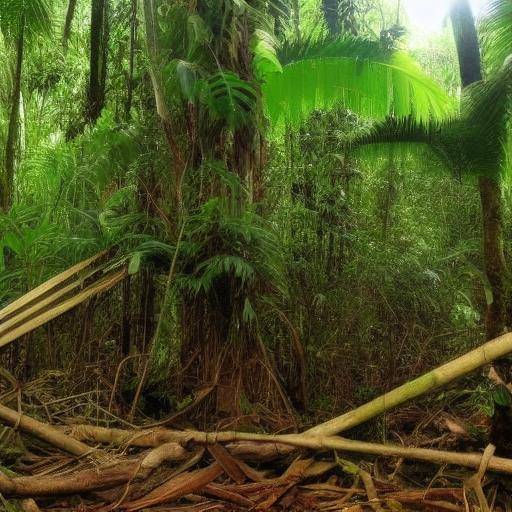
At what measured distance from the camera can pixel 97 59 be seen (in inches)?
203

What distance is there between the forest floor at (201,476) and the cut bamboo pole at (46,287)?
1.57ft

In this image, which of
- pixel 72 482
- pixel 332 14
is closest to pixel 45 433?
pixel 72 482

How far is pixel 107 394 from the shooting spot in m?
3.68

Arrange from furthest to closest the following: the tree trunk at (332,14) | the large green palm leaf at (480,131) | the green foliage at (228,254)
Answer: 1. the tree trunk at (332,14)
2. the large green palm leaf at (480,131)
3. the green foliage at (228,254)

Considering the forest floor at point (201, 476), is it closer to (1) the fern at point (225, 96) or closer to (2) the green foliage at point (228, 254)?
(2) the green foliage at point (228, 254)

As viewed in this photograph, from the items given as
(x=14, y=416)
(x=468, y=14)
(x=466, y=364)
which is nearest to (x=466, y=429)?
(x=466, y=364)

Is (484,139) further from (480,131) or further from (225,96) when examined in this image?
(225,96)

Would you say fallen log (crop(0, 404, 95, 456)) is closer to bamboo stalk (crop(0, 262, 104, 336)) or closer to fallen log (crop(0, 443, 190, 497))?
fallen log (crop(0, 443, 190, 497))

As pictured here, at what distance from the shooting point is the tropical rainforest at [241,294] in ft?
9.19

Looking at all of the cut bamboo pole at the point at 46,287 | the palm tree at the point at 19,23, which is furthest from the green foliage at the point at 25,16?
the cut bamboo pole at the point at 46,287

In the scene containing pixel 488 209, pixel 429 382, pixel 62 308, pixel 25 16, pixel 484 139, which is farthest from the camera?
pixel 25 16

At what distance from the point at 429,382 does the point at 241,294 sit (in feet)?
4.27

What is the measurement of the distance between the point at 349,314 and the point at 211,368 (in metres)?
1.10

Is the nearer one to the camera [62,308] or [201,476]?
[201,476]
